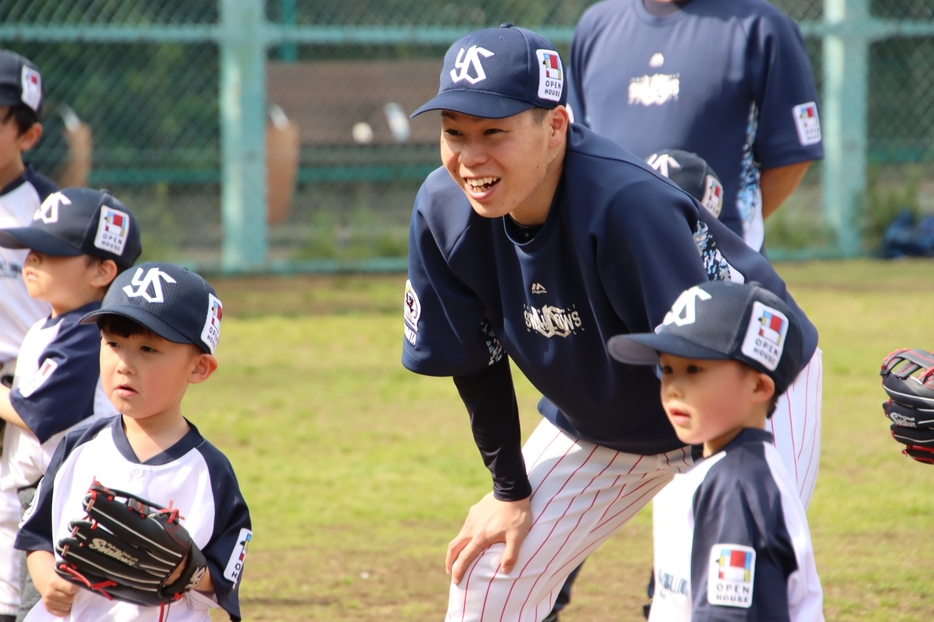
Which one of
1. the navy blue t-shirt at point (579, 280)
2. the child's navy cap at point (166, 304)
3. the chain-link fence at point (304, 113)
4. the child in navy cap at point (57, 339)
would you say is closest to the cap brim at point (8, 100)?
the child in navy cap at point (57, 339)

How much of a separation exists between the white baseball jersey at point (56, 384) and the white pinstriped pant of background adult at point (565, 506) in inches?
41.7

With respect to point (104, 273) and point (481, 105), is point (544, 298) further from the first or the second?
point (104, 273)

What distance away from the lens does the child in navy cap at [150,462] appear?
97.7 inches

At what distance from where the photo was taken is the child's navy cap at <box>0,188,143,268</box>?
10.2ft

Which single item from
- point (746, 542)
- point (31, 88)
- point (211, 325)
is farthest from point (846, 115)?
point (746, 542)

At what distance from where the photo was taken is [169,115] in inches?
441

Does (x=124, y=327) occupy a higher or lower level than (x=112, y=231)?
lower

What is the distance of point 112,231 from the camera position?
3164mm

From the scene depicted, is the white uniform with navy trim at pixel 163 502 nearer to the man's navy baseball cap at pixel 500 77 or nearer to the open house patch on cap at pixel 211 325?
the open house patch on cap at pixel 211 325

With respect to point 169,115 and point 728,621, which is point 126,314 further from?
point 169,115

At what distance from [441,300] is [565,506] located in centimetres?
62

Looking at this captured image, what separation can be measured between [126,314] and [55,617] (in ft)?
2.22

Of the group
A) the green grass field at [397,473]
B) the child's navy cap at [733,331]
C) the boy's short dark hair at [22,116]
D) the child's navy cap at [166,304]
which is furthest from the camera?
the green grass field at [397,473]

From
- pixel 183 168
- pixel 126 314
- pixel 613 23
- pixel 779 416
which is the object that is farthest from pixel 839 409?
pixel 183 168
